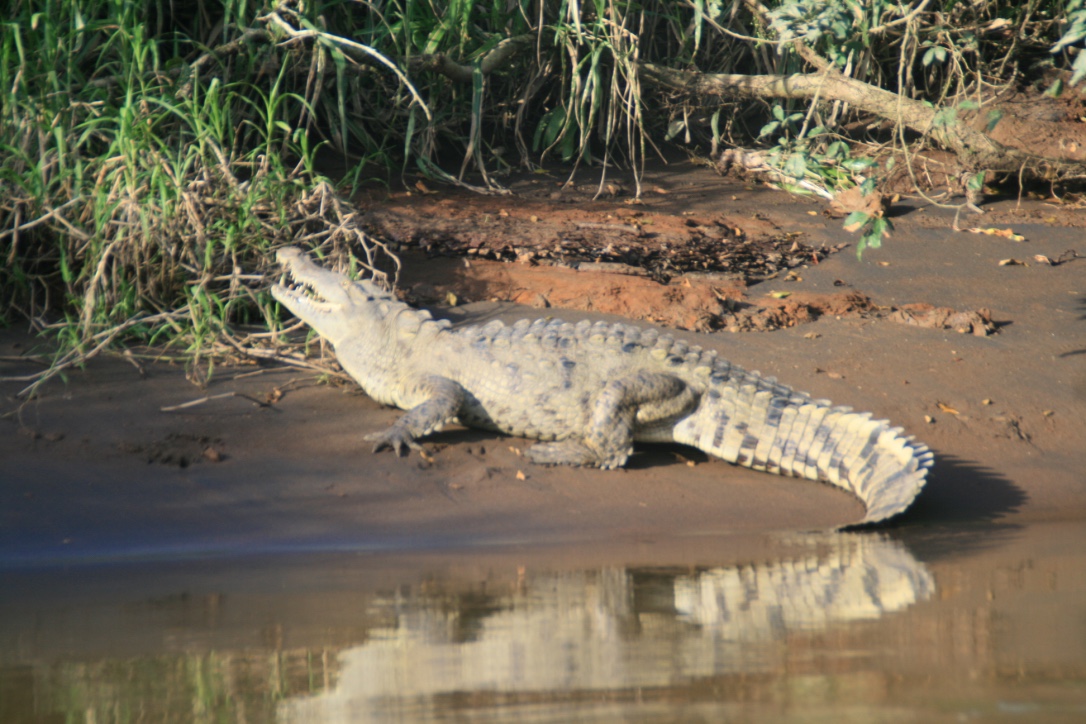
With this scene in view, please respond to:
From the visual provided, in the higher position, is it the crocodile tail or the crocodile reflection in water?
the crocodile reflection in water

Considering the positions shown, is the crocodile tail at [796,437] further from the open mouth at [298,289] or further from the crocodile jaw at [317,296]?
the open mouth at [298,289]

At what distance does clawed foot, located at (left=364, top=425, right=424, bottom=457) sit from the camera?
14.6 feet

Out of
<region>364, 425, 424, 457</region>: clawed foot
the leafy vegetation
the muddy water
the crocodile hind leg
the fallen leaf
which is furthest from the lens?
the fallen leaf

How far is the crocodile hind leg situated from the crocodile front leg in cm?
42

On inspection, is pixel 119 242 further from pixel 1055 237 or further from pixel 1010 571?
pixel 1055 237

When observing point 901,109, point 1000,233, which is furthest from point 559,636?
point 901,109

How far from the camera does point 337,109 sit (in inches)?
284

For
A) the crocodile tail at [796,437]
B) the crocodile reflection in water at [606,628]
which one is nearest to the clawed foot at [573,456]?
the crocodile tail at [796,437]

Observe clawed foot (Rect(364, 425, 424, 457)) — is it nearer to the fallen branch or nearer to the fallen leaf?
the fallen branch

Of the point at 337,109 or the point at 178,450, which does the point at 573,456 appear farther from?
the point at 337,109

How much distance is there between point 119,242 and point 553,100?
14.3 ft

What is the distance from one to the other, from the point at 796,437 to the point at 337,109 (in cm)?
423

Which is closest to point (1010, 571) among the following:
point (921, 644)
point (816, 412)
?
point (921, 644)

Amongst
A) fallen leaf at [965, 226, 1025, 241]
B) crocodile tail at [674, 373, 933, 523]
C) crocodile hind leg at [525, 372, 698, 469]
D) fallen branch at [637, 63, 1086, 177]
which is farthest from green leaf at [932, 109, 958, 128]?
crocodile hind leg at [525, 372, 698, 469]
